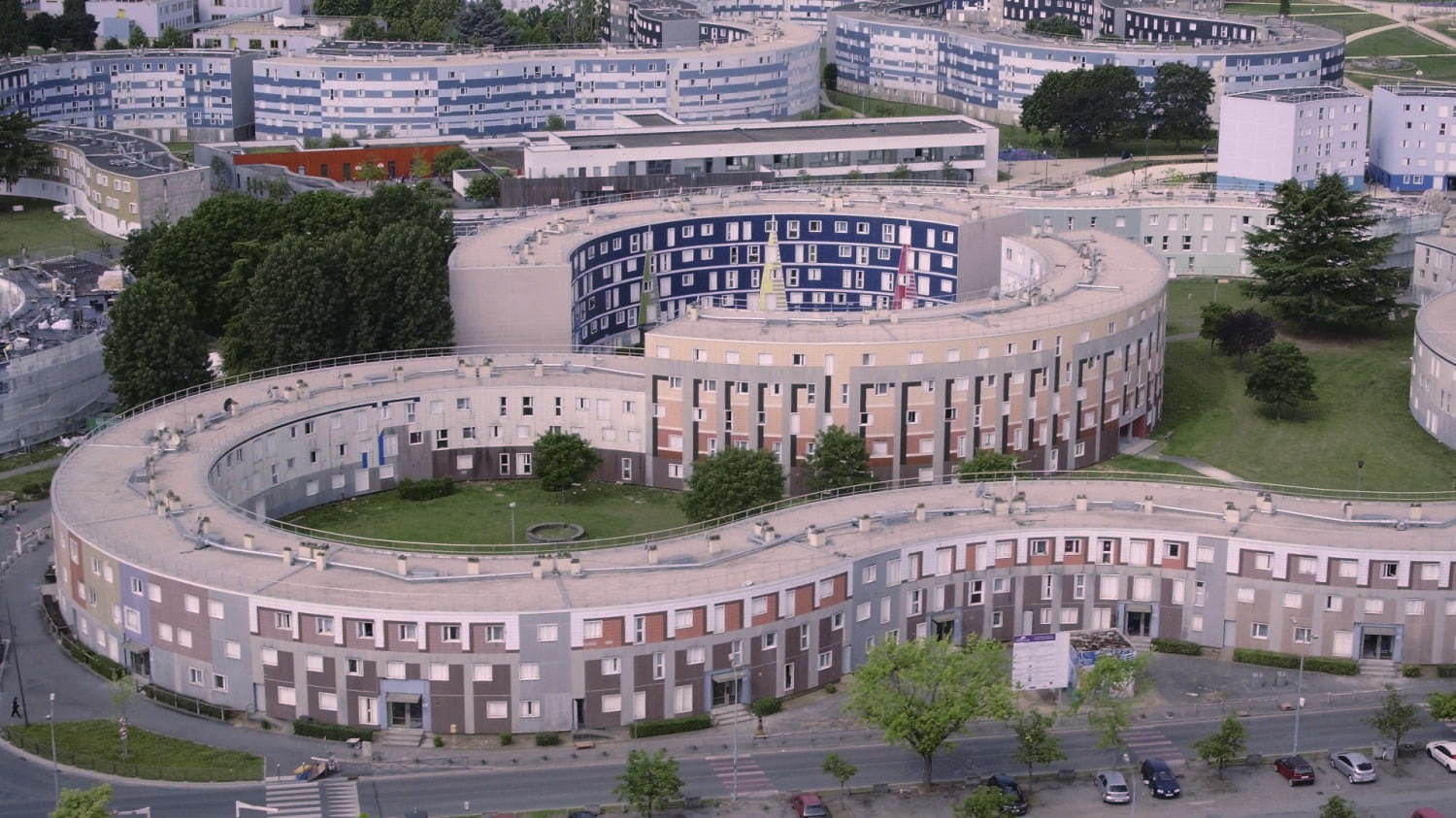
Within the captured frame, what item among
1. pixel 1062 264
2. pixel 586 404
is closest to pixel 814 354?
pixel 586 404

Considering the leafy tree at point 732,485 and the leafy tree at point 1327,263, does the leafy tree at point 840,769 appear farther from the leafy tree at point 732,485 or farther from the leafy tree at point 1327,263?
the leafy tree at point 1327,263

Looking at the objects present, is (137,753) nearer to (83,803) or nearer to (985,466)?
(83,803)

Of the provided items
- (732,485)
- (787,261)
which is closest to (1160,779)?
(732,485)

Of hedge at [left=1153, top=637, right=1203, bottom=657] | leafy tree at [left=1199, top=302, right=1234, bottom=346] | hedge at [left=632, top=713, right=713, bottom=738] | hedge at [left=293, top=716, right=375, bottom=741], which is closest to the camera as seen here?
hedge at [left=293, top=716, right=375, bottom=741]

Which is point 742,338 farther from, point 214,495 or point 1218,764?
point 1218,764

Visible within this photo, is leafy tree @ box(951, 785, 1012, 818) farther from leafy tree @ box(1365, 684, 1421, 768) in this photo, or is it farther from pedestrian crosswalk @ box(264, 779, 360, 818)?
pedestrian crosswalk @ box(264, 779, 360, 818)

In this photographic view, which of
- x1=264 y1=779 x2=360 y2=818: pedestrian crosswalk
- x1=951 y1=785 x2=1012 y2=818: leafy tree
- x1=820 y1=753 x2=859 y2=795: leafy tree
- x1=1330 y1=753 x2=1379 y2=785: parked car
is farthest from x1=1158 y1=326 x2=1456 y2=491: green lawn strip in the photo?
x1=264 y1=779 x2=360 y2=818: pedestrian crosswalk
